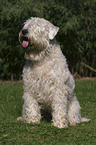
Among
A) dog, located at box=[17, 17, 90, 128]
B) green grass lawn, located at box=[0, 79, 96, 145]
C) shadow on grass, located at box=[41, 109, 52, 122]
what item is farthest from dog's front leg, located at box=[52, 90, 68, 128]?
shadow on grass, located at box=[41, 109, 52, 122]

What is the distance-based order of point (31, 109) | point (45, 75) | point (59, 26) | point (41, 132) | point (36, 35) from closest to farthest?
point (36, 35)
point (41, 132)
point (45, 75)
point (31, 109)
point (59, 26)

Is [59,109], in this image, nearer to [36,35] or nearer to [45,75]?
[45,75]

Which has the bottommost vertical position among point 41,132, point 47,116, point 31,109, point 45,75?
point 47,116

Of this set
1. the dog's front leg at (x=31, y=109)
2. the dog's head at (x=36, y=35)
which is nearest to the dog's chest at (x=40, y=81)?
the dog's front leg at (x=31, y=109)

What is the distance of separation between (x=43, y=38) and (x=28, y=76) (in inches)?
32.3

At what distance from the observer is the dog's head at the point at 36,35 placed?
509 centimetres

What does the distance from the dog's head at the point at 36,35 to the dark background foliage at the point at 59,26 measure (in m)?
6.21

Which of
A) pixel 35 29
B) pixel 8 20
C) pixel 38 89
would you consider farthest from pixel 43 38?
pixel 8 20

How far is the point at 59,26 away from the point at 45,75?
22.2 feet

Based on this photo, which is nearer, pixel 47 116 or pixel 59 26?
pixel 47 116

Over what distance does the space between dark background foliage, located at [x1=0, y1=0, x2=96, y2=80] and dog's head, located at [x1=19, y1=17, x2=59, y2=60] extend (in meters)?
6.21

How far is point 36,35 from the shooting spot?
5148 mm

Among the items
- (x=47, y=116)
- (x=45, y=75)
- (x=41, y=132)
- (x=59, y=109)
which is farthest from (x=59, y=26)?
(x=41, y=132)

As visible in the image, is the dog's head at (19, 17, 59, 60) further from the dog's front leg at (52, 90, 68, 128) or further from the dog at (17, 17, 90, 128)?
the dog's front leg at (52, 90, 68, 128)
